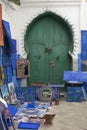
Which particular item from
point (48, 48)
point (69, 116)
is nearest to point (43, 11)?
point (48, 48)

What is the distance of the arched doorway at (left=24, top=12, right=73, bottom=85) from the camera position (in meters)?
10.2

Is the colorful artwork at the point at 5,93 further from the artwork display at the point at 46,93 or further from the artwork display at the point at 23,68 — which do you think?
the artwork display at the point at 23,68

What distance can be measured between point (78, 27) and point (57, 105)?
2.77 meters

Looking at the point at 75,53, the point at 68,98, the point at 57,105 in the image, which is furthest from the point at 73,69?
the point at 57,105

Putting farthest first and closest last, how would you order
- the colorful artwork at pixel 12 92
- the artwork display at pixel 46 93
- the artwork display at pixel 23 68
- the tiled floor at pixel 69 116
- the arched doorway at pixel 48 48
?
the arched doorway at pixel 48 48 < the artwork display at pixel 23 68 < the artwork display at pixel 46 93 < the colorful artwork at pixel 12 92 < the tiled floor at pixel 69 116

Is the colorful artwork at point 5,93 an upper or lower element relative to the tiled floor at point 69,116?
upper

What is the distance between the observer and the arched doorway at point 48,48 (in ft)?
33.4

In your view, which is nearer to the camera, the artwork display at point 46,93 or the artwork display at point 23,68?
the artwork display at point 46,93

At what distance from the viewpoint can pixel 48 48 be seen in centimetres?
1021

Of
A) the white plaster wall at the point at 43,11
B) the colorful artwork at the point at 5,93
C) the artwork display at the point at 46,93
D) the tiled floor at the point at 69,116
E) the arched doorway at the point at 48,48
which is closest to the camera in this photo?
the tiled floor at the point at 69,116

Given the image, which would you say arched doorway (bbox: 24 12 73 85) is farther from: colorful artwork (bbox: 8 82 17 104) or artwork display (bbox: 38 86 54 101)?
colorful artwork (bbox: 8 82 17 104)

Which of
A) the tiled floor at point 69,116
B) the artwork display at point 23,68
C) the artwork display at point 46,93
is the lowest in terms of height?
the tiled floor at point 69,116

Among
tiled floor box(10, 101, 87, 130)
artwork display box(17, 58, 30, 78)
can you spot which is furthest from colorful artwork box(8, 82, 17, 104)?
tiled floor box(10, 101, 87, 130)

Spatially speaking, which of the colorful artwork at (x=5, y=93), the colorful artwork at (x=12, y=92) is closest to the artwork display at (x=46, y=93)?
the colorful artwork at (x=12, y=92)
